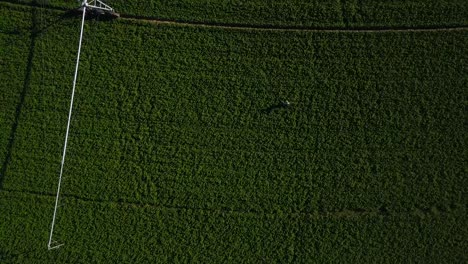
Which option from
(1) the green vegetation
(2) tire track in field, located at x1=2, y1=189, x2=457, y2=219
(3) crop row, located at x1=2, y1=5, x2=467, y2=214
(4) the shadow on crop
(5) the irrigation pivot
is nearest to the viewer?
(5) the irrigation pivot

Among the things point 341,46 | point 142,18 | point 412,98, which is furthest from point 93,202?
point 412,98

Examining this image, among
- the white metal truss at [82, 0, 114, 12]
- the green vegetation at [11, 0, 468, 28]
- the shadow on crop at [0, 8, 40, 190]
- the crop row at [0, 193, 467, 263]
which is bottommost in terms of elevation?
the crop row at [0, 193, 467, 263]

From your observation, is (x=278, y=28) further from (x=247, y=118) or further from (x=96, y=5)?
(x=96, y=5)

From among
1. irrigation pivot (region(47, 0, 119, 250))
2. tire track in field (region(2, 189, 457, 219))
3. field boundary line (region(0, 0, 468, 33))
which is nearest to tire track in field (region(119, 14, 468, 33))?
field boundary line (region(0, 0, 468, 33))

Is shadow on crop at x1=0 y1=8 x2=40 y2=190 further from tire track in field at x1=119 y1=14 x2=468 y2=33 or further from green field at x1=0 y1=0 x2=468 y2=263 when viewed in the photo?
tire track in field at x1=119 y1=14 x2=468 y2=33

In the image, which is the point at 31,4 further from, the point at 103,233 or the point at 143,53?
the point at 103,233

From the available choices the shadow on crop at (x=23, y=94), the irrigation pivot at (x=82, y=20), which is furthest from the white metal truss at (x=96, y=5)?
the shadow on crop at (x=23, y=94)

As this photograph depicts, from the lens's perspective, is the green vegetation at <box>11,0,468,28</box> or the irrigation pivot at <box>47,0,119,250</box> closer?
the irrigation pivot at <box>47,0,119,250</box>
